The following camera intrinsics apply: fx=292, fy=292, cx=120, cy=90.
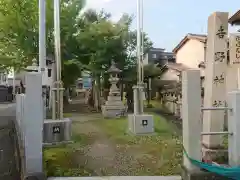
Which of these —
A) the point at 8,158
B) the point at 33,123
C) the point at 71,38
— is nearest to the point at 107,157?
the point at 8,158

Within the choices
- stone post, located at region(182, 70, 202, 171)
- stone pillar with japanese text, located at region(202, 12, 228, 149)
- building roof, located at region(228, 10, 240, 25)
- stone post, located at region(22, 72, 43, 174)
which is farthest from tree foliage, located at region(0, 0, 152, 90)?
stone post, located at region(182, 70, 202, 171)

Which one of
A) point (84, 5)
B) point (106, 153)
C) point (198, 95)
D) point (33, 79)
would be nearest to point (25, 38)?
point (84, 5)

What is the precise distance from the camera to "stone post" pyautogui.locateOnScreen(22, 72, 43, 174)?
4.71 meters

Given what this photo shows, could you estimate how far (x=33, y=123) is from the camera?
4.74m

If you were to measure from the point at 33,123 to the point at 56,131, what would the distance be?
3605 mm

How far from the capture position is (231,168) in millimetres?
4191

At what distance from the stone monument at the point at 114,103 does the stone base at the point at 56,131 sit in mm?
7752

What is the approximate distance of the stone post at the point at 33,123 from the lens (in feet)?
15.4

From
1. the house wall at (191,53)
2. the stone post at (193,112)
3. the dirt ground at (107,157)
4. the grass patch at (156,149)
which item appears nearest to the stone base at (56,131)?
the dirt ground at (107,157)

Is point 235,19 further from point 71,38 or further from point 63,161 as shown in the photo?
point 71,38

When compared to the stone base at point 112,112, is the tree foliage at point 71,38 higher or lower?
higher

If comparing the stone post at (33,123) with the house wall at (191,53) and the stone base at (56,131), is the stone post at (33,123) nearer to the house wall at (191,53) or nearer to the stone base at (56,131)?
the stone base at (56,131)

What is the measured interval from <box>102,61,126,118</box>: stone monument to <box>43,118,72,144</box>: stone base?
25.4 ft

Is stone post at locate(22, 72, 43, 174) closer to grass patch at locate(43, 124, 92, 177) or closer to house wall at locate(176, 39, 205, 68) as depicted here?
grass patch at locate(43, 124, 92, 177)
